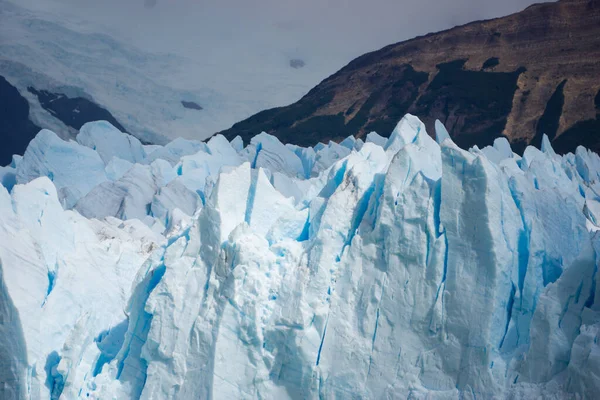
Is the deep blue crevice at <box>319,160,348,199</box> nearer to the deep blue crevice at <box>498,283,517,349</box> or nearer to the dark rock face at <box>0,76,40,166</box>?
the deep blue crevice at <box>498,283,517,349</box>

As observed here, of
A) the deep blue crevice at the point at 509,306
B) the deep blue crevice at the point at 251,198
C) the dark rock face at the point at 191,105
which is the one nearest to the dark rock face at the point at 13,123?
the dark rock face at the point at 191,105

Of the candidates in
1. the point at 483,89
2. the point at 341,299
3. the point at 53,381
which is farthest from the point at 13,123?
the point at 341,299

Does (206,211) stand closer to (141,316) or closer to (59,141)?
(141,316)

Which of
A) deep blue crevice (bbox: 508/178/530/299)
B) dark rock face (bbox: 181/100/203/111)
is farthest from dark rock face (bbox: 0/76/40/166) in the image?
deep blue crevice (bbox: 508/178/530/299)

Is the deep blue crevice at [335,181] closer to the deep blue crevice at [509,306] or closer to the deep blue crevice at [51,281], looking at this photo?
the deep blue crevice at [509,306]

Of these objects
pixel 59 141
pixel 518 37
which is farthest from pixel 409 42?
pixel 59 141

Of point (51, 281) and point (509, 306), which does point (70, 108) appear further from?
point (509, 306)
